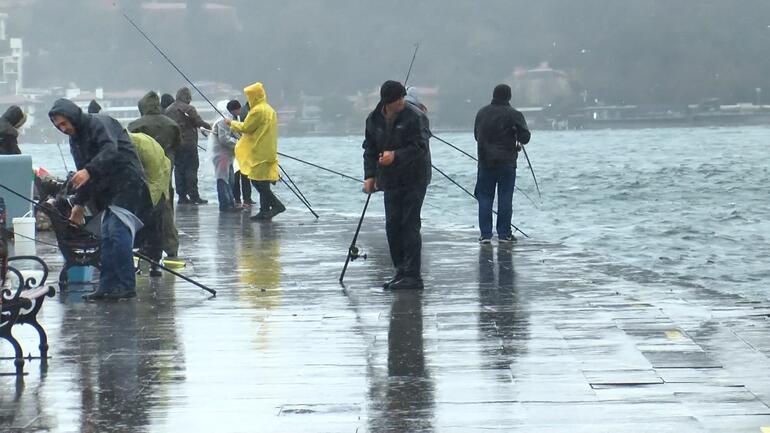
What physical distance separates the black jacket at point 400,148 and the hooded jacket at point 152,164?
1861 mm

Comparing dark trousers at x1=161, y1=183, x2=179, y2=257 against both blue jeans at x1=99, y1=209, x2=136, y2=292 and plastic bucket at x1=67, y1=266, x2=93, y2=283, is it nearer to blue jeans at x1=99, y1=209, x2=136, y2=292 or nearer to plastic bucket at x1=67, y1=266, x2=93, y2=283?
plastic bucket at x1=67, y1=266, x2=93, y2=283

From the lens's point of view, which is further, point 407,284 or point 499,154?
point 499,154

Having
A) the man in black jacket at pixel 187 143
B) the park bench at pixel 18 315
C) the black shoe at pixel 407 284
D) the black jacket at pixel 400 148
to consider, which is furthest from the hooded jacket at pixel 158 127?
the park bench at pixel 18 315

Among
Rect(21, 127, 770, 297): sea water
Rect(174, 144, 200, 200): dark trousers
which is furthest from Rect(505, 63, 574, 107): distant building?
Rect(174, 144, 200, 200): dark trousers

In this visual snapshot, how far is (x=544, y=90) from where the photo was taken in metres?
145

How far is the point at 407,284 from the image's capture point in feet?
36.4

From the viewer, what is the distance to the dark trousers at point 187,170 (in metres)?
20.7

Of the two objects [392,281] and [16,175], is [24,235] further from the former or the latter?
[392,281]

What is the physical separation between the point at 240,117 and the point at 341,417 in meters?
13.6

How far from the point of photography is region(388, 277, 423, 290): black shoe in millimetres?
11102

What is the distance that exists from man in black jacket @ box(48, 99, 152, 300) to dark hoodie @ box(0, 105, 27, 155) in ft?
20.8

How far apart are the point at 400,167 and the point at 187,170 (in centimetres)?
1066

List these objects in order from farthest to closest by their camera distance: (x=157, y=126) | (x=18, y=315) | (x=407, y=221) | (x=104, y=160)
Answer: (x=157, y=126) → (x=407, y=221) → (x=104, y=160) → (x=18, y=315)

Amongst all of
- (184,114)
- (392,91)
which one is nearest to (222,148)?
(184,114)
